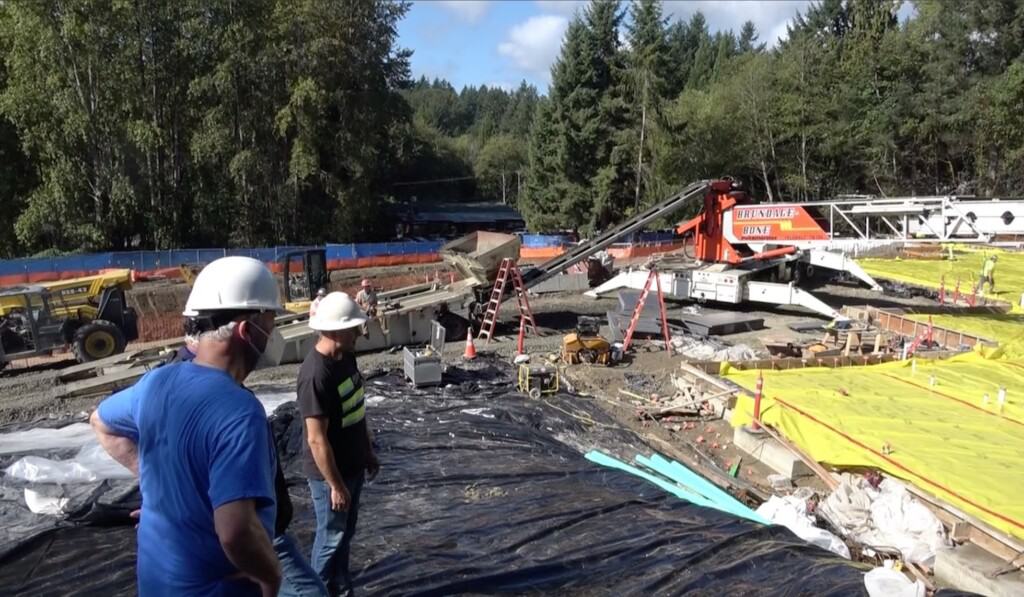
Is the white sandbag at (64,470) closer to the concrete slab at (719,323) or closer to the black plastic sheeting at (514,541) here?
the black plastic sheeting at (514,541)

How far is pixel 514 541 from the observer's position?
15.9ft

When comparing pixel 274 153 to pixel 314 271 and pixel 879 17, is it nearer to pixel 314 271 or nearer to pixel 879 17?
pixel 314 271

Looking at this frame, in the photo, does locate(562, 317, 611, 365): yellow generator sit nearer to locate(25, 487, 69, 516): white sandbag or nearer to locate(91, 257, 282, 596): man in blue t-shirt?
locate(25, 487, 69, 516): white sandbag

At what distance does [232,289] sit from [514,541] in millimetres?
3370

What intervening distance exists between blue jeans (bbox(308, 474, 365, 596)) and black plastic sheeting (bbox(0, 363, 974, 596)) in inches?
19.4

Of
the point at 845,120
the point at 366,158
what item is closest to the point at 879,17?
the point at 845,120

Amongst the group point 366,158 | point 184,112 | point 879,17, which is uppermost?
point 879,17

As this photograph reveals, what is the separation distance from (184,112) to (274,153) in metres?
4.26

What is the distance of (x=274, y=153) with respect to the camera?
1320 inches

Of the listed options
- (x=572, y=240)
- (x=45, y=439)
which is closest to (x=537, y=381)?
(x=45, y=439)

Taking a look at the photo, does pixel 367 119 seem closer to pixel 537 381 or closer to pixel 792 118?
pixel 792 118

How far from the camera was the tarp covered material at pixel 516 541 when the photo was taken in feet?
14.0

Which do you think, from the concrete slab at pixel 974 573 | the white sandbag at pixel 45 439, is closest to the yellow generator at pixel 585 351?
the concrete slab at pixel 974 573

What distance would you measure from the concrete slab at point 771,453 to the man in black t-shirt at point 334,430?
17.0ft
